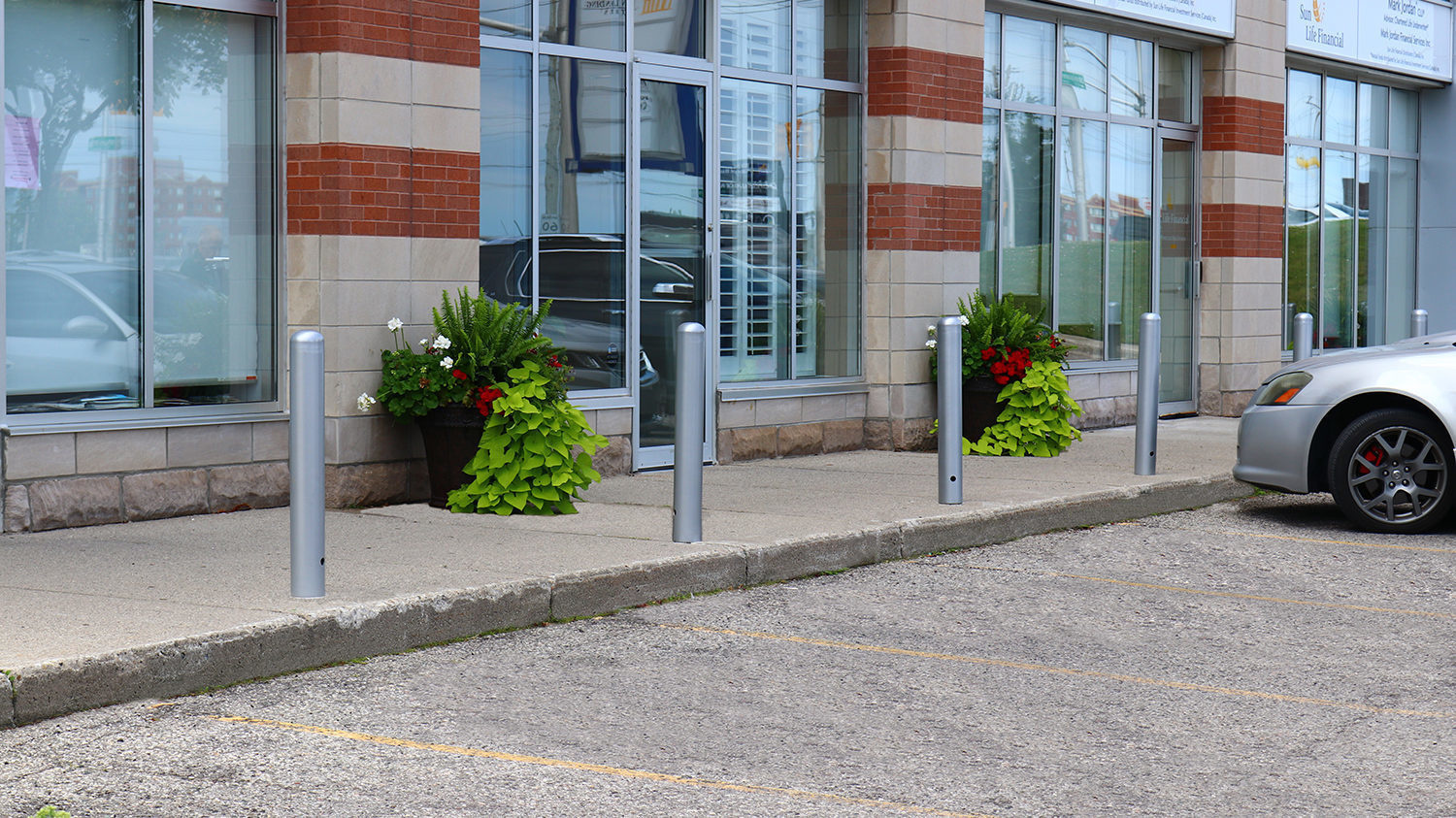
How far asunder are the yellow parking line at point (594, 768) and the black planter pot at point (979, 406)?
7950 mm

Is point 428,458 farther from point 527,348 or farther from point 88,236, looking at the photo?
point 88,236

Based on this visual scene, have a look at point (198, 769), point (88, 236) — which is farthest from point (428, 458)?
point (198, 769)

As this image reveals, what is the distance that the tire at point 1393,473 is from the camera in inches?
356

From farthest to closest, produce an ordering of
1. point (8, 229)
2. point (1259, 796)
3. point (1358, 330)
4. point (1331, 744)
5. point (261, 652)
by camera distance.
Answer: point (1358, 330), point (8, 229), point (261, 652), point (1331, 744), point (1259, 796)

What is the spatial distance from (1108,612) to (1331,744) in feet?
6.87

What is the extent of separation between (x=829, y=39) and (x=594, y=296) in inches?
127

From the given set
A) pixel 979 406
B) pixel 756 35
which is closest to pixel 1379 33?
pixel 979 406

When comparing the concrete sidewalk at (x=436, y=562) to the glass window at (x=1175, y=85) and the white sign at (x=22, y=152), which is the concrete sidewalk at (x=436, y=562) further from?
the glass window at (x=1175, y=85)

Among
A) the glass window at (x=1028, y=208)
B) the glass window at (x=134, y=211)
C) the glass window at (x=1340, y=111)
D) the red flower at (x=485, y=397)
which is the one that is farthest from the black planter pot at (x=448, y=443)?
the glass window at (x=1340, y=111)

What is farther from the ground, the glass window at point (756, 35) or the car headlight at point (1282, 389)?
the glass window at point (756, 35)

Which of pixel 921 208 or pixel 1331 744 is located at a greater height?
pixel 921 208

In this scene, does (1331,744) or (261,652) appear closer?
(1331,744)

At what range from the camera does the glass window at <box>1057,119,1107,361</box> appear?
47.7 ft

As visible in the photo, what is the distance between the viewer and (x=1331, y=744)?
482cm
